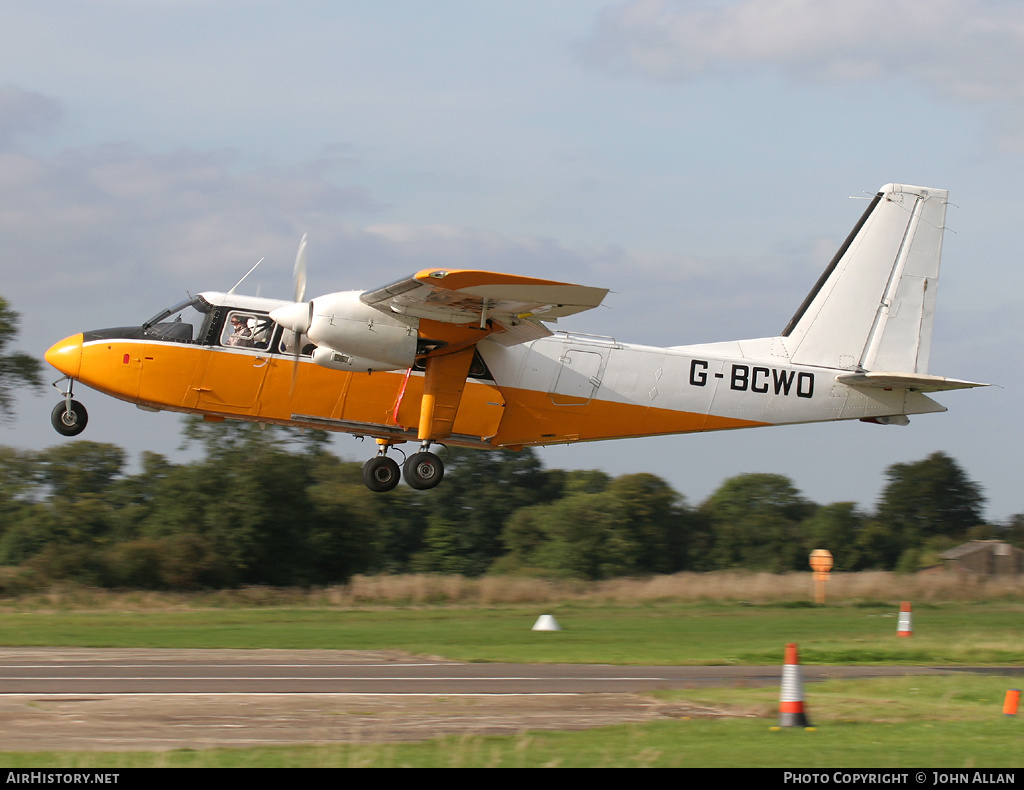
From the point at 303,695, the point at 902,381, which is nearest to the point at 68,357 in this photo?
the point at 303,695

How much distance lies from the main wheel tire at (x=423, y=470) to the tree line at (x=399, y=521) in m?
12.7

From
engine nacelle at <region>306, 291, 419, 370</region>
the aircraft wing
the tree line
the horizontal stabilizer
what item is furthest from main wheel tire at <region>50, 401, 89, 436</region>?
the horizontal stabilizer

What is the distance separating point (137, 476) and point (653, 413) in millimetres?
23178

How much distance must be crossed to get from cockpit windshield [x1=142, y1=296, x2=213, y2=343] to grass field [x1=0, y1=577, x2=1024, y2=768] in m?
5.05

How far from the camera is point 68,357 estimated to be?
696 inches

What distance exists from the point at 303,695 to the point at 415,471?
23.6 feet

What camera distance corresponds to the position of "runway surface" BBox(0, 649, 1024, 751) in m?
9.41

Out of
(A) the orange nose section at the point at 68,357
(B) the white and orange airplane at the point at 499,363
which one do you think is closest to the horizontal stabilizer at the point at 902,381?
(B) the white and orange airplane at the point at 499,363

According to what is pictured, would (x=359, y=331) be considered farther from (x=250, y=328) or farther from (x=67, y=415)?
(x=67, y=415)

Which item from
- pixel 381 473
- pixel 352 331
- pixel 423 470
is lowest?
pixel 381 473

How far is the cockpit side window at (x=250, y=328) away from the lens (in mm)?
17906

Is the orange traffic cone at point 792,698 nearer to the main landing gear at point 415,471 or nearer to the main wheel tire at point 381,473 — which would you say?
the main landing gear at point 415,471

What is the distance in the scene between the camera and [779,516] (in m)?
50.5

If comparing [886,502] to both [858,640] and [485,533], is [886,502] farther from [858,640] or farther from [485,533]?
[858,640]
